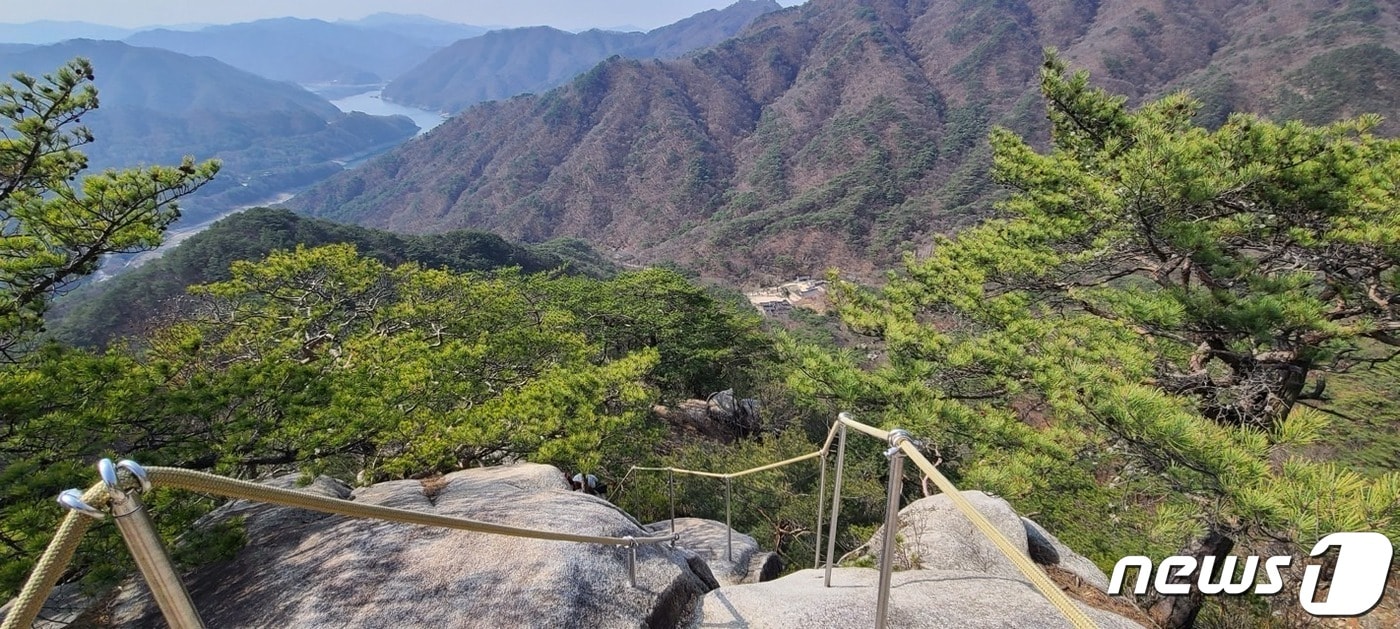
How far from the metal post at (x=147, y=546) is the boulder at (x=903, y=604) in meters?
3.27

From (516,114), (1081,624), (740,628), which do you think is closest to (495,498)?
(740,628)

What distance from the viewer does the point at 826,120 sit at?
133m

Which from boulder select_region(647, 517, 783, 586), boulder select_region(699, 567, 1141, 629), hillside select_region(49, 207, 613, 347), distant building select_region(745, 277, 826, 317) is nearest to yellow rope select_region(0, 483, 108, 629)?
boulder select_region(699, 567, 1141, 629)

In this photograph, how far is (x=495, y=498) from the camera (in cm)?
623

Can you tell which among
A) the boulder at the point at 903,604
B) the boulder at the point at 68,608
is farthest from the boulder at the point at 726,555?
the boulder at the point at 68,608

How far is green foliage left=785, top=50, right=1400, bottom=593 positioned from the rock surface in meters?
0.36

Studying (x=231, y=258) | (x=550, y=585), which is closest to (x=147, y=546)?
(x=550, y=585)

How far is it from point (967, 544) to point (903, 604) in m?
1.88

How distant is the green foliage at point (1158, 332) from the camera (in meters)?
4.94

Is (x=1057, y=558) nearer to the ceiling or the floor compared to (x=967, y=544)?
nearer to the floor

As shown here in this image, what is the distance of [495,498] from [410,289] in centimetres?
928

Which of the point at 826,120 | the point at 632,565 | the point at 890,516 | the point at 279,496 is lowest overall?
the point at 632,565

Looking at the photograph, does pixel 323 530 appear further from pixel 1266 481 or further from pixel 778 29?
pixel 778 29

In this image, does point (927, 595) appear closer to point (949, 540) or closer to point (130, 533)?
point (949, 540)
